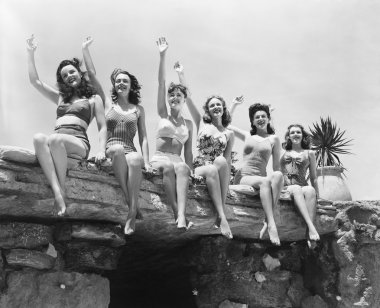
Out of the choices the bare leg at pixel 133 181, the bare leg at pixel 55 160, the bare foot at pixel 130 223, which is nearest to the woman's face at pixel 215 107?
the bare leg at pixel 133 181

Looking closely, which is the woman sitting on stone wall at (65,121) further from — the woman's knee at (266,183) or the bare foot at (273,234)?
the bare foot at (273,234)

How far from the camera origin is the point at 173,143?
5.82 m

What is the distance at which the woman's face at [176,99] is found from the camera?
600 centimetres

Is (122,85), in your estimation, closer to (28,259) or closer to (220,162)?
(220,162)

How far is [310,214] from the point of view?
6383 millimetres

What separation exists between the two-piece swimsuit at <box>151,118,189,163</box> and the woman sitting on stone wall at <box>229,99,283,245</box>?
93cm

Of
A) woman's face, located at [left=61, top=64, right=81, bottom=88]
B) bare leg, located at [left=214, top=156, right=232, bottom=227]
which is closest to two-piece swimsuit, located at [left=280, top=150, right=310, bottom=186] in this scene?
bare leg, located at [left=214, top=156, right=232, bottom=227]

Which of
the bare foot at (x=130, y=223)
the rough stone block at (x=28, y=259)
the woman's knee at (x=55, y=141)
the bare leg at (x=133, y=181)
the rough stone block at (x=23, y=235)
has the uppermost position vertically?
the woman's knee at (x=55, y=141)

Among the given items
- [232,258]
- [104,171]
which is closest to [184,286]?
[232,258]

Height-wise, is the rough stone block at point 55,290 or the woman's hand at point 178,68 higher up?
the woman's hand at point 178,68

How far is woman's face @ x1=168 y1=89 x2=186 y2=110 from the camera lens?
6.00m

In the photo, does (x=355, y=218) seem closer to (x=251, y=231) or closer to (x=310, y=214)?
(x=310, y=214)

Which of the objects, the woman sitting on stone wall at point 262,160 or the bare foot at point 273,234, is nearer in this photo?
the bare foot at point 273,234

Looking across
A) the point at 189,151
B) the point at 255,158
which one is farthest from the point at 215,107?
the point at 255,158
